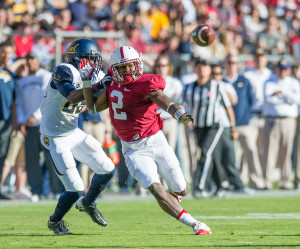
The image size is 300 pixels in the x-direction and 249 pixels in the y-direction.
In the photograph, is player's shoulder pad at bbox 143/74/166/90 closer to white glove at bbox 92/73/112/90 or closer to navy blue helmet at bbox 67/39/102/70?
white glove at bbox 92/73/112/90

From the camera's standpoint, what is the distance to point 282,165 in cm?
1348

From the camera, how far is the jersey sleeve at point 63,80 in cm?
722

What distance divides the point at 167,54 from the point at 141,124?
6.92m

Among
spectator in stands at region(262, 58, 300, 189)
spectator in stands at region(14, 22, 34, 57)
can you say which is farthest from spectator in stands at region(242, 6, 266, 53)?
spectator in stands at region(14, 22, 34, 57)

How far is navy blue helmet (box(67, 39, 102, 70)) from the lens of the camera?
759 cm

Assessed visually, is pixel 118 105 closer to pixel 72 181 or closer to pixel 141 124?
pixel 141 124

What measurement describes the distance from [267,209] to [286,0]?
423 inches

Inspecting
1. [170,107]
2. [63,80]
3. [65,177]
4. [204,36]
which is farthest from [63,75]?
[204,36]

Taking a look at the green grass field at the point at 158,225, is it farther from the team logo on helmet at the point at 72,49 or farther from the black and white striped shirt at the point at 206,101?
the team logo on helmet at the point at 72,49

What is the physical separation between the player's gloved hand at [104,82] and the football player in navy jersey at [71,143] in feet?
0.03

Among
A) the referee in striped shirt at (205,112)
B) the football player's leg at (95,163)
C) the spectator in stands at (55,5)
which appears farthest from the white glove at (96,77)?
the spectator in stands at (55,5)

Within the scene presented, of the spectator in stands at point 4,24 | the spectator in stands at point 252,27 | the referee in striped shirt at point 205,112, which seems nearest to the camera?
the referee in striped shirt at point 205,112

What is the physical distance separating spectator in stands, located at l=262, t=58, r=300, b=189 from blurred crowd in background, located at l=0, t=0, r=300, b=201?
0.02 m

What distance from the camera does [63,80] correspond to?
7309 millimetres
